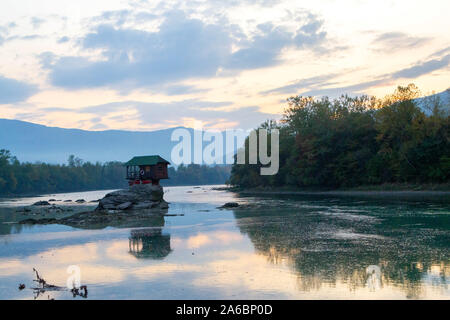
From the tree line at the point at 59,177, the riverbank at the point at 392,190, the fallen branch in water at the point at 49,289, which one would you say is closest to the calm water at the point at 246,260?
the fallen branch in water at the point at 49,289

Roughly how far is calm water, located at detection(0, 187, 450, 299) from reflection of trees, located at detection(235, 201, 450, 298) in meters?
0.04

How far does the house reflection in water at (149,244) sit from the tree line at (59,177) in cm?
10612

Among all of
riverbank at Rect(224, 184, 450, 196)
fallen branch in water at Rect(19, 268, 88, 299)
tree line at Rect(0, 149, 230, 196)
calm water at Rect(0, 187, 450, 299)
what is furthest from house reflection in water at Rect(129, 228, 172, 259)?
tree line at Rect(0, 149, 230, 196)

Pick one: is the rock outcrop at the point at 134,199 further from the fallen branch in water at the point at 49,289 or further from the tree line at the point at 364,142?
the tree line at the point at 364,142

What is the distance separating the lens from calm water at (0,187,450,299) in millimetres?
11375

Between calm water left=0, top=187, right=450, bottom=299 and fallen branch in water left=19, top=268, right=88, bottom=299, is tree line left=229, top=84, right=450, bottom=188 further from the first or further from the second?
fallen branch in water left=19, top=268, right=88, bottom=299

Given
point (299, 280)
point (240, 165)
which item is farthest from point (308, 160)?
A: point (299, 280)

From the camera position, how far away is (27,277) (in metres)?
13.7

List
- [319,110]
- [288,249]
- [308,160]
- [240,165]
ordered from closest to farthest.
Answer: [288,249] < [308,160] < [319,110] < [240,165]

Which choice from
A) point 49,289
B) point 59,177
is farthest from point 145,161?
point 59,177
